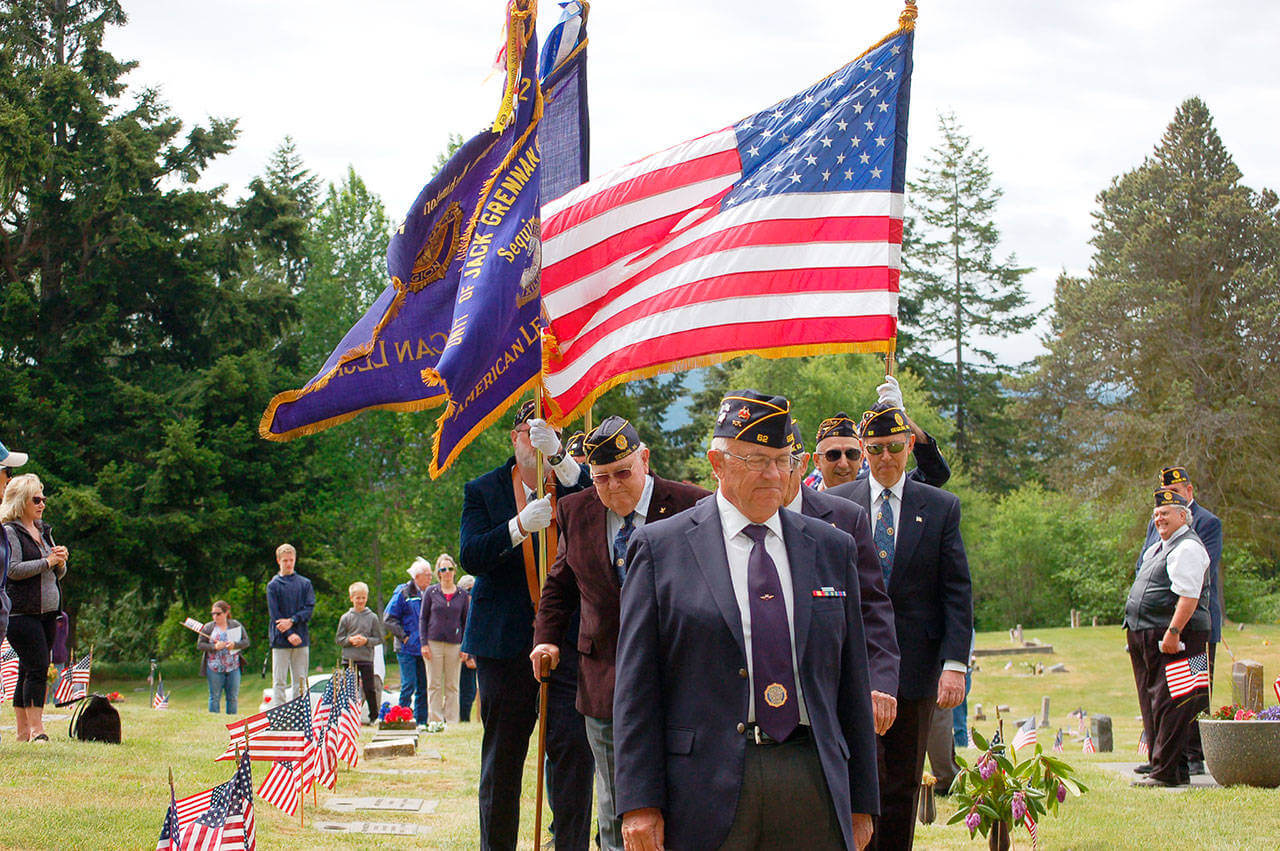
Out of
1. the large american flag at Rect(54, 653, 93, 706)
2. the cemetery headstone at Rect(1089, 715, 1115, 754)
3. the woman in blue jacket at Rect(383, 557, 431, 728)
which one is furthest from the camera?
the woman in blue jacket at Rect(383, 557, 431, 728)

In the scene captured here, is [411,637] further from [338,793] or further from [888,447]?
[888,447]

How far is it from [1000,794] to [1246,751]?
12.9 ft

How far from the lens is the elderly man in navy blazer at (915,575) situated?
5883 mm

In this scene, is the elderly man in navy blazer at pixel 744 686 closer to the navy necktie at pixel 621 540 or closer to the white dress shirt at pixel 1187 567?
the navy necktie at pixel 621 540

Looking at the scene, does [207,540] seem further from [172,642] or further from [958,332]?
[958,332]

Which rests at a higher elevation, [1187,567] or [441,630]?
[1187,567]

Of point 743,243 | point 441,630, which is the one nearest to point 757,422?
point 743,243

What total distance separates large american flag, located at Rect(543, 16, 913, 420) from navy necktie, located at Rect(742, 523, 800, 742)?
2.87m

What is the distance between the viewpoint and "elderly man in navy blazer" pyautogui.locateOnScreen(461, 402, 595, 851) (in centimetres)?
601

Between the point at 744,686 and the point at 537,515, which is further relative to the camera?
the point at 537,515

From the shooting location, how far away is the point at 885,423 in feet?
19.6

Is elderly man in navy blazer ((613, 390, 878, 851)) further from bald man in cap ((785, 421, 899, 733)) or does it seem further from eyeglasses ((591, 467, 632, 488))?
eyeglasses ((591, 467, 632, 488))

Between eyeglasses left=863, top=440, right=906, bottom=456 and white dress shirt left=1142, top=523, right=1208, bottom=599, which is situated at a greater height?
eyeglasses left=863, top=440, right=906, bottom=456

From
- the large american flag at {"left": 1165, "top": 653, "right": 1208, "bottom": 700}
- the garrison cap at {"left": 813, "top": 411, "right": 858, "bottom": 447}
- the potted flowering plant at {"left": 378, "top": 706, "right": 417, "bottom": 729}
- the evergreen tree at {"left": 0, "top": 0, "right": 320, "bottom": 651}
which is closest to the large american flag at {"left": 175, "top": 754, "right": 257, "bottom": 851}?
the garrison cap at {"left": 813, "top": 411, "right": 858, "bottom": 447}
